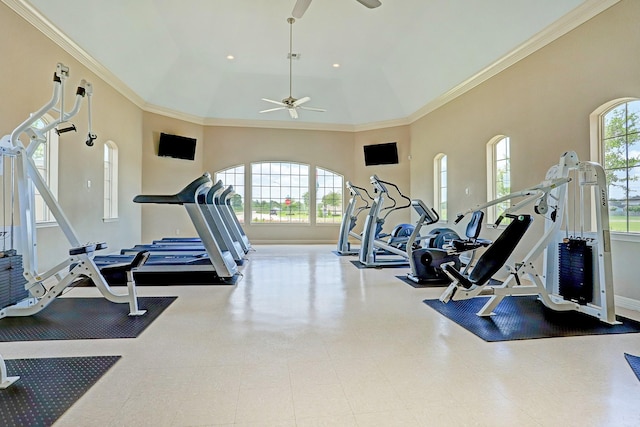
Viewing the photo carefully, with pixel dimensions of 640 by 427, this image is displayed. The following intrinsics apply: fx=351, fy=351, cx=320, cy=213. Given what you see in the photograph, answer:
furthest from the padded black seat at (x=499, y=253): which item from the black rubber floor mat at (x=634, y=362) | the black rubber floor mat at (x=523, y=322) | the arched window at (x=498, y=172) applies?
the arched window at (x=498, y=172)

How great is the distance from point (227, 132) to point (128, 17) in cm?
445

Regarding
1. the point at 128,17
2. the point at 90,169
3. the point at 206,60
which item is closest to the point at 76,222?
the point at 90,169

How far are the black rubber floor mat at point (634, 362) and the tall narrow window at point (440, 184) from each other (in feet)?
18.6

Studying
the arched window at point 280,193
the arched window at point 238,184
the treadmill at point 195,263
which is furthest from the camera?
the arched window at point 280,193

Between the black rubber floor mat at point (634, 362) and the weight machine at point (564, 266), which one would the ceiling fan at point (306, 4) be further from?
the black rubber floor mat at point (634, 362)

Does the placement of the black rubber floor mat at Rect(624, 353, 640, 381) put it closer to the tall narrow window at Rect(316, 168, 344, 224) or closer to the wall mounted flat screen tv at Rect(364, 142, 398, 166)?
the wall mounted flat screen tv at Rect(364, 142, 398, 166)

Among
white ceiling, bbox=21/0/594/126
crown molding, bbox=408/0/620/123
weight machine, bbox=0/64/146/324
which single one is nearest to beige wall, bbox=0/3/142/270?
white ceiling, bbox=21/0/594/126

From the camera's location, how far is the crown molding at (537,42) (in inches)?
161

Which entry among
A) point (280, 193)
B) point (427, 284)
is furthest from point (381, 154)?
point (427, 284)

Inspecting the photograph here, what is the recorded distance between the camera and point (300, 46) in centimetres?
730

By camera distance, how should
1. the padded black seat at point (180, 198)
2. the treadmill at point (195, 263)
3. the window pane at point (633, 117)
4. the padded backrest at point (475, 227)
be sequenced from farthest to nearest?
the padded backrest at point (475, 227) < the treadmill at point (195, 263) < the padded black seat at point (180, 198) < the window pane at point (633, 117)

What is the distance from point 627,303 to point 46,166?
7809mm

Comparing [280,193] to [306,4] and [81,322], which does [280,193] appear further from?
[81,322]

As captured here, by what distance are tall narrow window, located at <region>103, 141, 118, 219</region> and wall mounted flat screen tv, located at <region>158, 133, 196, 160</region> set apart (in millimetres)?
1484
